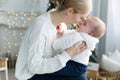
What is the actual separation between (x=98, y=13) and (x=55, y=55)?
2.79m

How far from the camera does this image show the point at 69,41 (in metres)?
1.40

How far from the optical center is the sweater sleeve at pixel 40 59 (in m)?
1.33

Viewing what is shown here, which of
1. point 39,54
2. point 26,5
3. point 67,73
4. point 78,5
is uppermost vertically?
point 26,5

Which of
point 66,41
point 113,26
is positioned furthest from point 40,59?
point 113,26

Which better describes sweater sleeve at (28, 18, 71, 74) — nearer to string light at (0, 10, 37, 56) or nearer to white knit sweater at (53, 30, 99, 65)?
white knit sweater at (53, 30, 99, 65)

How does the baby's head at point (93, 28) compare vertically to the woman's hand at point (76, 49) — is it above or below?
above

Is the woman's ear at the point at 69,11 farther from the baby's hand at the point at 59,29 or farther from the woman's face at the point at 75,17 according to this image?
the baby's hand at the point at 59,29

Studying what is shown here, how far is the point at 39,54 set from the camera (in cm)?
134

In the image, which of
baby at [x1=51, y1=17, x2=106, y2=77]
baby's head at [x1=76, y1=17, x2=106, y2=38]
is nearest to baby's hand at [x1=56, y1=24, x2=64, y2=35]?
baby at [x1=51, y1=17, x2=106, y2=77]

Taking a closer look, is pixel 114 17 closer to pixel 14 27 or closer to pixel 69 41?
pixel 14 27

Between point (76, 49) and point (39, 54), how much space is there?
0.64 feet

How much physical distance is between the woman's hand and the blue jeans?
8 centimetres

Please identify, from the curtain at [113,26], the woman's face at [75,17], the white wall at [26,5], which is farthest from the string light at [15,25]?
the woman's face at [75,17]

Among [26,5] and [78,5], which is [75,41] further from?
[26,5]
